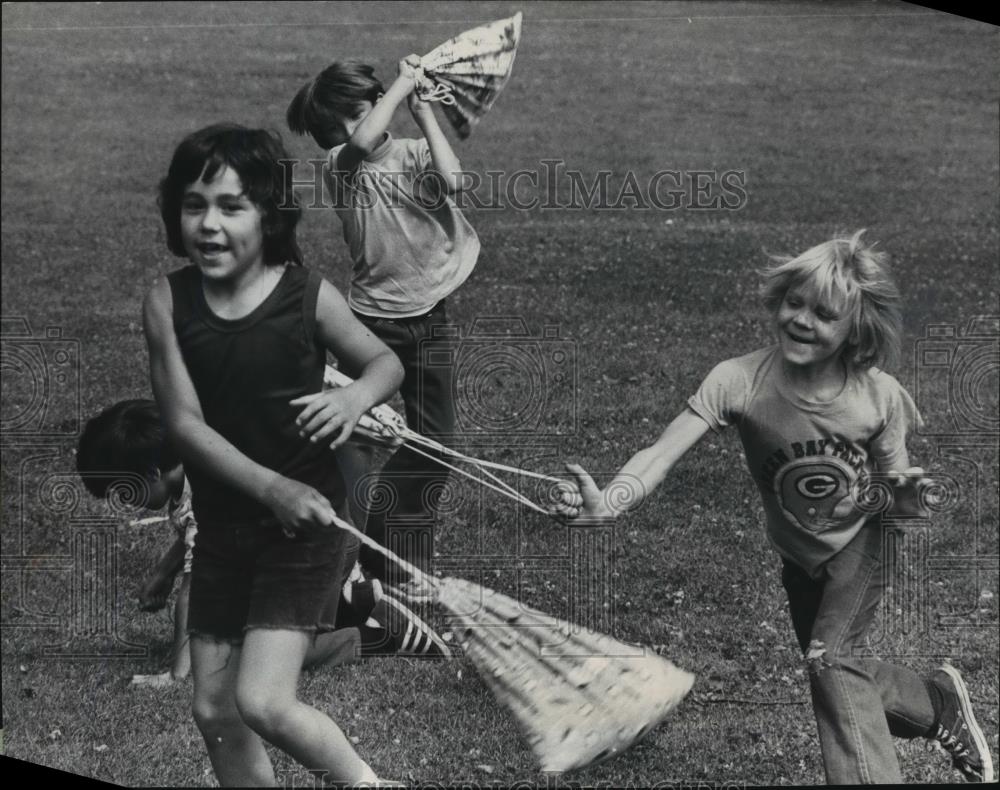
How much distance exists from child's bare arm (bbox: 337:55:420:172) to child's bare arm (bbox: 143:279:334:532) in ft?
2.43

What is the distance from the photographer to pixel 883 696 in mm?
4777

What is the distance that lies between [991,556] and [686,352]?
1.30 meters

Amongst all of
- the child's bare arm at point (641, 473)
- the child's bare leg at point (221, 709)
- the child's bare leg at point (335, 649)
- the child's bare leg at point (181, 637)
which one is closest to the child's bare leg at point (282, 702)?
the child's bare leg at point (221, 709)

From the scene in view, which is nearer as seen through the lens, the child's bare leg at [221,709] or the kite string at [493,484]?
the child's bare leg at [221,709]

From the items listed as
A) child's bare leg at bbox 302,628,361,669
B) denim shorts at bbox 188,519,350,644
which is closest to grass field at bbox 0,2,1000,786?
child's bare leg at bbox 302,628,361,669

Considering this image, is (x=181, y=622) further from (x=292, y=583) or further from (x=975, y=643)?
(x=975, y=643)

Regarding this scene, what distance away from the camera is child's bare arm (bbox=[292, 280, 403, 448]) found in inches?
173

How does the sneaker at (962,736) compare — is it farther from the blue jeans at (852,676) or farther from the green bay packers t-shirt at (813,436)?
the green bay packers t-shirt at (813,436)

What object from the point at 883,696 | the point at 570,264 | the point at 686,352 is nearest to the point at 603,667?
the point at 883,696

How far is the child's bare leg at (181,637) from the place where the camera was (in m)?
5.08

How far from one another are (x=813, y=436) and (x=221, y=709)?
1931 millimetres

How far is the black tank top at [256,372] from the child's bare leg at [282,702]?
1.21 ft

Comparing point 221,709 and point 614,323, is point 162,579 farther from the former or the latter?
point 614,323

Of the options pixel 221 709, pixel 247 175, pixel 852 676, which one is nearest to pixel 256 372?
pixel 247 175
